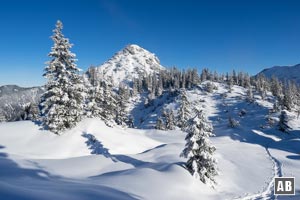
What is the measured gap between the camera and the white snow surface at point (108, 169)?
1482cm

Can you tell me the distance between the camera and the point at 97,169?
79.2ft

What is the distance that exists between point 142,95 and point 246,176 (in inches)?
6503

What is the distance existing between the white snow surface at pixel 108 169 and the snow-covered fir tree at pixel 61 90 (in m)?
1.60


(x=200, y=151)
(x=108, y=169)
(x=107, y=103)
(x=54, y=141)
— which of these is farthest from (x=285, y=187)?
(x=107, y=103)

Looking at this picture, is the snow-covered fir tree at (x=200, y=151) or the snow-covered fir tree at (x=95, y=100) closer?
the snow-covered fir tree at (x=200, y=151)

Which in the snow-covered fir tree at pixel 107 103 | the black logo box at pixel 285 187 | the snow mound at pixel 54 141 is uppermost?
the snow-covered fir tree at pixel 107 103

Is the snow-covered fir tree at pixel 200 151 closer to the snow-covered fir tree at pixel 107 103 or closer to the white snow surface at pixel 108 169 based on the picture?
the white snow surface at pixel 108 169

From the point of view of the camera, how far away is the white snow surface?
14.8 metres

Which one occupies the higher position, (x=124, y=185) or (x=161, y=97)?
(x=161, y=97)

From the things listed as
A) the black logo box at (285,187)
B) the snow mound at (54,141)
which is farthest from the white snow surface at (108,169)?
the black logo box at (285,187)

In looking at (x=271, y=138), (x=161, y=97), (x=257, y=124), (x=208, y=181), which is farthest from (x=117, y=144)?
(x=161, y=97)

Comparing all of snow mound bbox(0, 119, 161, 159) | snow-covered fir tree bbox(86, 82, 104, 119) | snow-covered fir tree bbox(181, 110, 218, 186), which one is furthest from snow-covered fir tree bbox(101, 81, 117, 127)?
snow-covered fir tree bbox(181, 110, 218, 186)

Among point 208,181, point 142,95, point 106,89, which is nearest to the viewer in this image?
point 208,181

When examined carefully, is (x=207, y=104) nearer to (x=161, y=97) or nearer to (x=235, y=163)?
(x=161, y=97)
